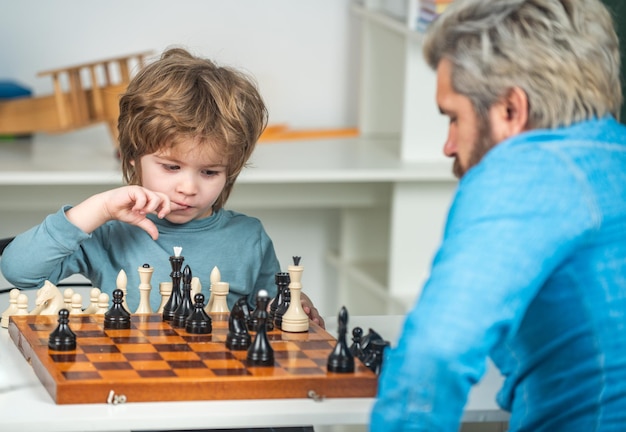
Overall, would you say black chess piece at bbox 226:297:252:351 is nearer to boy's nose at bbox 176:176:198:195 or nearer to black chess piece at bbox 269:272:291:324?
black chess piece at bbox 269:272:291:324

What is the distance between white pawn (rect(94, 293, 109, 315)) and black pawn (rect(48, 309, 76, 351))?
239mm

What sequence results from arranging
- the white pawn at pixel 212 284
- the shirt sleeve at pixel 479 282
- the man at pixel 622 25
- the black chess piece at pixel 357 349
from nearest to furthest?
the shirt sleeve at pixel 479 282
the black chess piece at pixel 357 349
the white pawn at pixel 212 284
the man at pixel 622 25

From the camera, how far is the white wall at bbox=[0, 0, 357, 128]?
→ 396cm

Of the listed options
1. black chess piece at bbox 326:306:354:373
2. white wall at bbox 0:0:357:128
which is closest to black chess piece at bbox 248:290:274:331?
black chess piece at bbox 326:306:354:373

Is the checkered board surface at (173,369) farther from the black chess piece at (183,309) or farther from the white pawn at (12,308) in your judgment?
the white pawn at (12,308)

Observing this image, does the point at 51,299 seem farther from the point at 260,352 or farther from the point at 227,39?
the point at 227,39

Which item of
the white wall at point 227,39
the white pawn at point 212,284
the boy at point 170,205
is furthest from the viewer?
the white wall at point 227,39

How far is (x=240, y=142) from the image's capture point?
2.02m

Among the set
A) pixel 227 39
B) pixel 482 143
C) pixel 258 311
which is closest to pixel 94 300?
pixel 258 311

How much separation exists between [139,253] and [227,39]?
2171mm

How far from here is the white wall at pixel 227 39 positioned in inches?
156

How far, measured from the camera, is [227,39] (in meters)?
4.09

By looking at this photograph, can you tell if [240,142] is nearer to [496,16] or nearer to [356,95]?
[496,16]

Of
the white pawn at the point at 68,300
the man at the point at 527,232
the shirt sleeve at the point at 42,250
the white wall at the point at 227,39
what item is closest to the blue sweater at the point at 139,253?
the shirt sleeve at the point at 42,250
